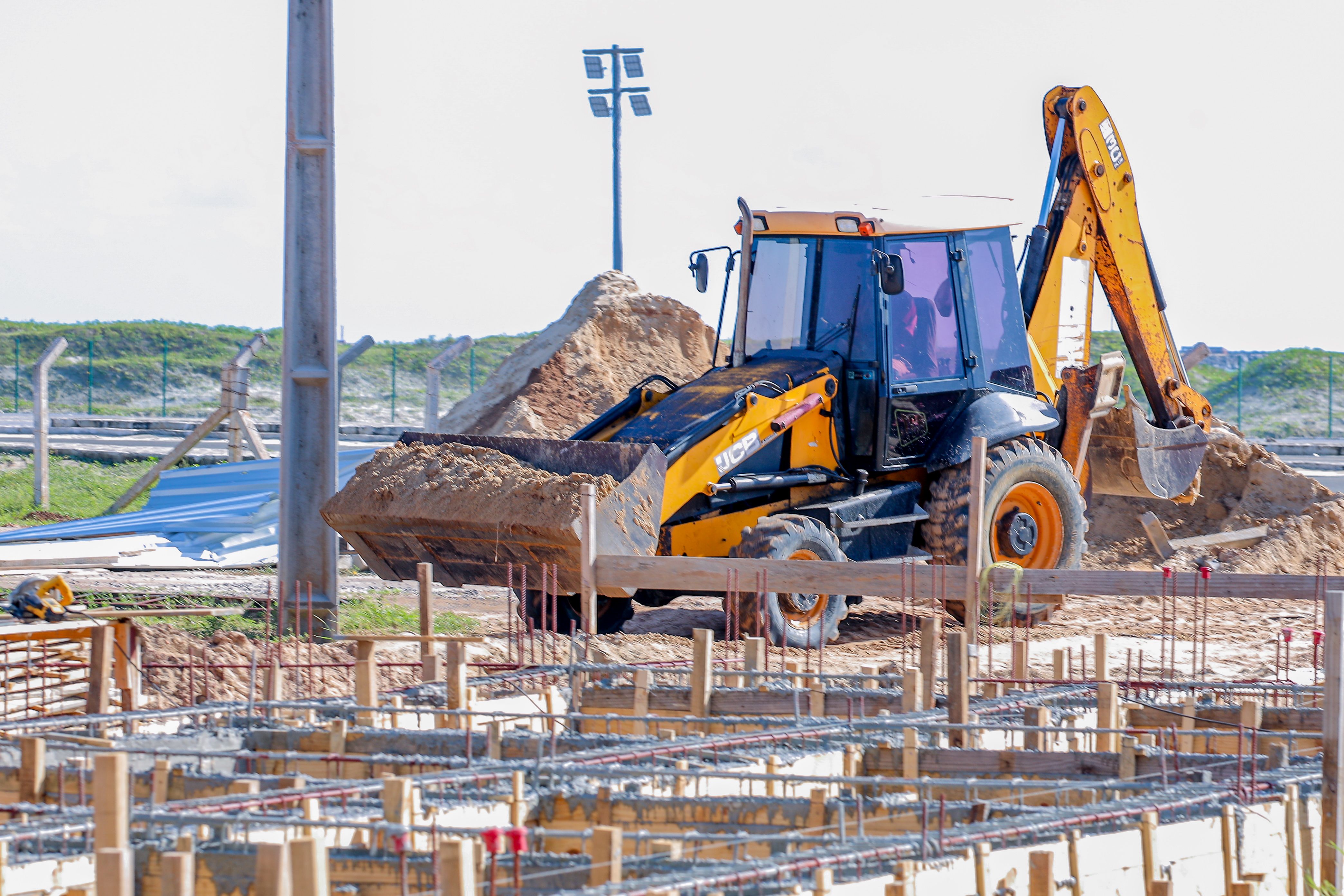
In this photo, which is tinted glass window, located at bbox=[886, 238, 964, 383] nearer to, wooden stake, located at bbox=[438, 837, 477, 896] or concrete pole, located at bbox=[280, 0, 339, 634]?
concrete pole, located at bbox=[280, 0, 339, 634]

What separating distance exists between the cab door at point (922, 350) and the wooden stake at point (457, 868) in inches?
317

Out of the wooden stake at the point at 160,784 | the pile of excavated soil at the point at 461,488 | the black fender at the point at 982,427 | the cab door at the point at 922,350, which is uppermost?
the cab door at the point at 922,350

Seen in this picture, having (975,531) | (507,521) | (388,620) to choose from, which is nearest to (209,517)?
(388,620)

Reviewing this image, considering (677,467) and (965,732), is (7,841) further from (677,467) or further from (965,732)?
(677,467)

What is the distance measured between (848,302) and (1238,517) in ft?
23.9

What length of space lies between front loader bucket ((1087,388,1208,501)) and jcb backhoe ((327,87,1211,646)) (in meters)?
0.49

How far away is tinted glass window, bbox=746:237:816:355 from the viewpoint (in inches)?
462

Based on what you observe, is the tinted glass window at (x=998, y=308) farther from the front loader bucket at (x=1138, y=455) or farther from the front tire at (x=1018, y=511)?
the front loader bucket at (x=1138, y=455)

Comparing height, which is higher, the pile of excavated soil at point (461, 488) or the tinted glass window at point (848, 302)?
the tinted glass window at point (848, 302)

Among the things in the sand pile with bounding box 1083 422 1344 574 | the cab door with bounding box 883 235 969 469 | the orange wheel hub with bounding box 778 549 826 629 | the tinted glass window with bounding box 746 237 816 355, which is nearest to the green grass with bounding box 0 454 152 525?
the tinted glass window with bounding box 746 237 816 355

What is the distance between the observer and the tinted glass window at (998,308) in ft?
39.3

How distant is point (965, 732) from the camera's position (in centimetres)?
692

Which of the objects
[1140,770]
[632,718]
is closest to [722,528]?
[632,718]

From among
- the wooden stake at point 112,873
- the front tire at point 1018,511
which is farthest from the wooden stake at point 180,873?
the front tire at point 1018,511
